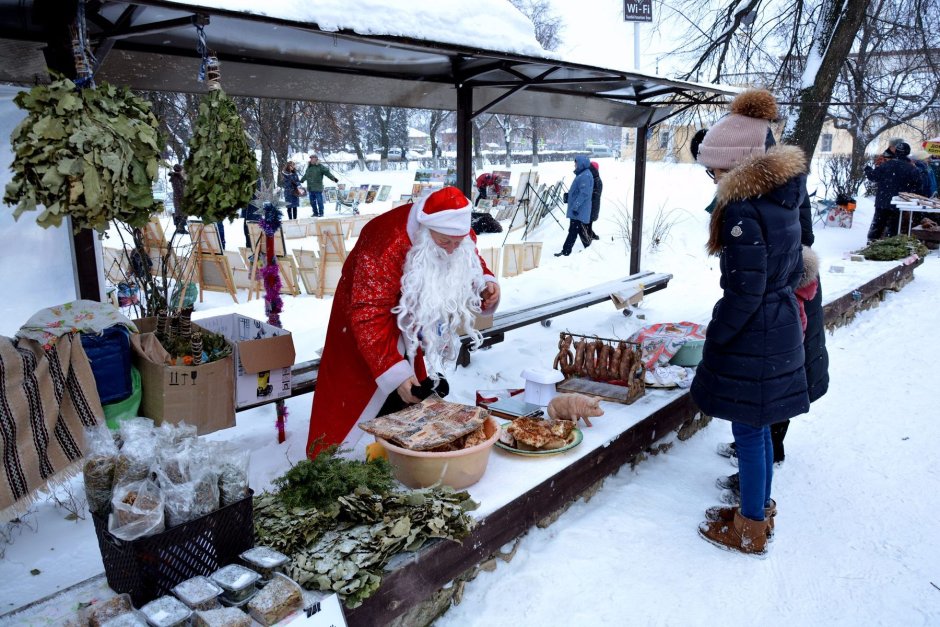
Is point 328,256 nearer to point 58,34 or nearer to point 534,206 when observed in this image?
point 58,34

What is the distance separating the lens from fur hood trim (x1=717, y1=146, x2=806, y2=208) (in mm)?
2820

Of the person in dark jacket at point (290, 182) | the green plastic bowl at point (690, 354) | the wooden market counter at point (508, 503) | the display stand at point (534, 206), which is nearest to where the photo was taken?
the wooden market counter at point (508, 503)

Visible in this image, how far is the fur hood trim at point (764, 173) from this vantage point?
2.82m

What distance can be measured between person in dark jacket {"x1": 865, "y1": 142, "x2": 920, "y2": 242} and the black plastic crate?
1302 centimetres

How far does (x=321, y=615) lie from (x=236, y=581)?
0.88ft

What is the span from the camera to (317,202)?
17.2 meters

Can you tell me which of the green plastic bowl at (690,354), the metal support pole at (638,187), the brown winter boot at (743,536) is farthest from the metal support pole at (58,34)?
the metal support pole at (638,187)

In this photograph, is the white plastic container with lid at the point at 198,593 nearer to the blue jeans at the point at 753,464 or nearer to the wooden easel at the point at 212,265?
the blue jeans at the point at 753,464

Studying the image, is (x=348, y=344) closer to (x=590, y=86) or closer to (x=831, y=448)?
(x=831, y=448)

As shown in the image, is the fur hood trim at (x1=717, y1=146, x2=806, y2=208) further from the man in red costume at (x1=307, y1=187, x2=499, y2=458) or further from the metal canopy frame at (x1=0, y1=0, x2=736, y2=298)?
the metal canopy frame at (x1=0, y1=0, x2=736, y2=298)

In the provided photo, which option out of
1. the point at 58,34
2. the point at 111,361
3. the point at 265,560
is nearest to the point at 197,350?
the point at 111,361

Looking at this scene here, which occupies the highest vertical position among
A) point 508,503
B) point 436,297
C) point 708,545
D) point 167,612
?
point 436,297

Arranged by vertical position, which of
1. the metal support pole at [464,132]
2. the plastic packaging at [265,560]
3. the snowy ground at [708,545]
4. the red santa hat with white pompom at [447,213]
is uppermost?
the metal support pole at [464,132]

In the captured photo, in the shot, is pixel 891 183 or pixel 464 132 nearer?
pixel 464 132
